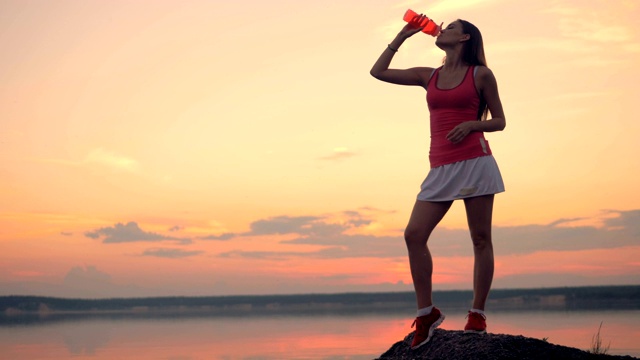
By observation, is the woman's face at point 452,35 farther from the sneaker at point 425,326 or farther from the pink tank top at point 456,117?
the sneaker at point 425,326

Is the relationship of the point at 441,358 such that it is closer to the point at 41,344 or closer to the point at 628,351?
the point at 628,351

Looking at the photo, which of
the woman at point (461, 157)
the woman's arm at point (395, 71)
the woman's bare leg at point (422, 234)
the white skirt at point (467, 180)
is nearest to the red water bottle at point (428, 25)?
the woman at point (461, 157)

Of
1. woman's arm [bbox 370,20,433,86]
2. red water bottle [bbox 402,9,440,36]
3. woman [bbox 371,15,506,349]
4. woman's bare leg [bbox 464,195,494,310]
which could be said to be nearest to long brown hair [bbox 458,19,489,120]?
woman [bbox 371,15,506,349]

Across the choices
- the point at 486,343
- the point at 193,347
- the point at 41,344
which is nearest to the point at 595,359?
the point at 486,343

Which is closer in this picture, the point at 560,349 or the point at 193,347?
the point at 560,349

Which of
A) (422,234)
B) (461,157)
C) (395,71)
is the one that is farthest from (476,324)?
(395,71)

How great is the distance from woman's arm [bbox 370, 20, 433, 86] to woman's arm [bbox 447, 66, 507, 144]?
62 cm

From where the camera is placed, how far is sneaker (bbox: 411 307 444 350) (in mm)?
8195

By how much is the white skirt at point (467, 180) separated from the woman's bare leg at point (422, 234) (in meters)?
0.10

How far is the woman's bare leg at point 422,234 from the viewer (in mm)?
7801

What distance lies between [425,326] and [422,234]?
97 cm

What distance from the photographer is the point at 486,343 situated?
786 cm

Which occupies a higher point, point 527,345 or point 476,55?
point 476,55

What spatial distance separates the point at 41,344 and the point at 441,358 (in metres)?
28.0
